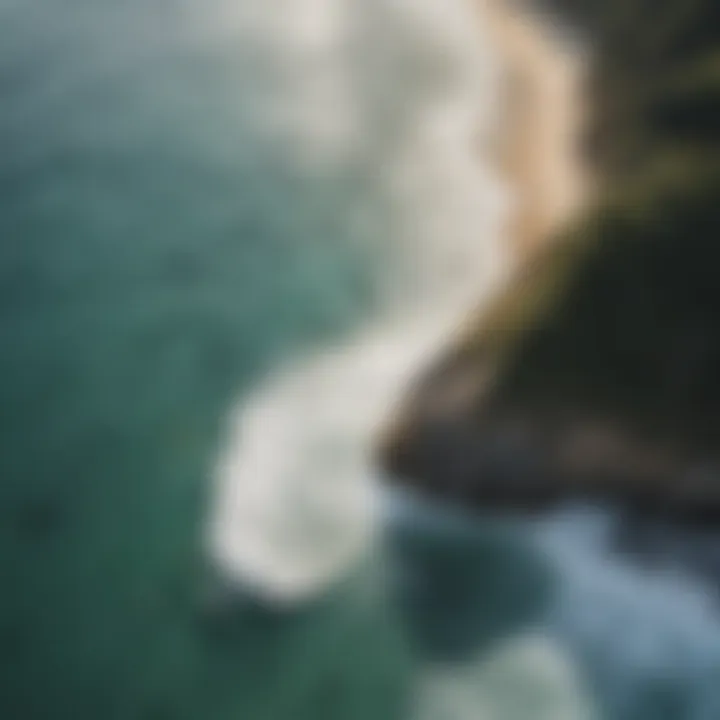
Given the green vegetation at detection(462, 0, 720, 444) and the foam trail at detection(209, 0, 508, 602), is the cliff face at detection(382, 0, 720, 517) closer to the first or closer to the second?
the green vegetation at detection(462, 0, 720, 444)

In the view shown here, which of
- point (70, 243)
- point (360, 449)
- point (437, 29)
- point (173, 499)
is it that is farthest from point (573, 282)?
point (437, 29)

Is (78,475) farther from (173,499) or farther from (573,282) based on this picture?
(573,282)

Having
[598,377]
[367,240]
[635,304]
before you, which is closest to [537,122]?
[367,240]

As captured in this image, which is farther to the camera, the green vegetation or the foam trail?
the foam trail

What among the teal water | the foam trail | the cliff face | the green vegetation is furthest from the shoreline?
the cliff face

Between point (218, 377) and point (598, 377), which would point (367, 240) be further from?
point (598, 377)

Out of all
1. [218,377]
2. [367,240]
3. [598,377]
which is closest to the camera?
[598,377]

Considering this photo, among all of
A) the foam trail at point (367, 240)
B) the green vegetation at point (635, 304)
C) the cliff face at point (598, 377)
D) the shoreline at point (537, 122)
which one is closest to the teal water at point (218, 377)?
the foam trail at point (367, 240)
